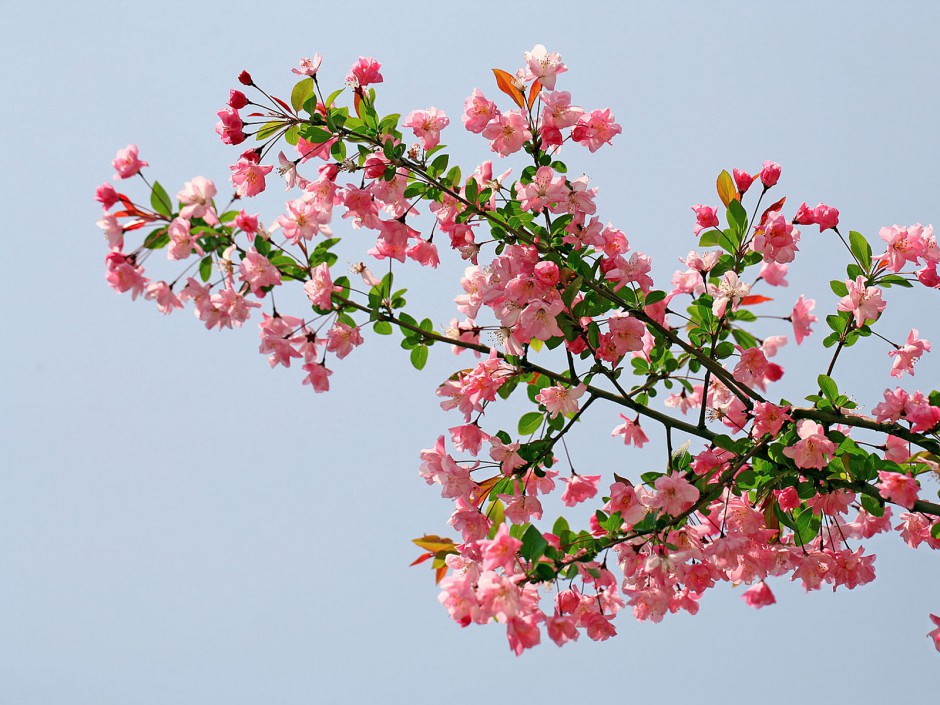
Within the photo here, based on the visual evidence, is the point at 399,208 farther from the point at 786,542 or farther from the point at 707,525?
the point at 786,542

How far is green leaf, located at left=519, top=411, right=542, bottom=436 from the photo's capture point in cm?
211

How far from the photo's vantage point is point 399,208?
7.11 ft

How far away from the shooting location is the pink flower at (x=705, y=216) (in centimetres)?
212

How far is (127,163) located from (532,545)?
119cm

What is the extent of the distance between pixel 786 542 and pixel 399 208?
1304mm

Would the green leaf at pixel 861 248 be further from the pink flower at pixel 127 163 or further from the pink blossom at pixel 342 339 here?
the pink flower at pixel 127 163

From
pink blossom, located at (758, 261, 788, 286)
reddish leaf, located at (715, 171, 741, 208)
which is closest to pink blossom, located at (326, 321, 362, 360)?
reddish leaf, located at (715, 171, 741, 208)

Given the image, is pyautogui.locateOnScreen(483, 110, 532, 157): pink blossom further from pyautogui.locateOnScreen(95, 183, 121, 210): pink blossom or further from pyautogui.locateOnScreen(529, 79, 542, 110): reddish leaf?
pyautogui.locateOnScreen(95, 183, 121, 210): pink blossom

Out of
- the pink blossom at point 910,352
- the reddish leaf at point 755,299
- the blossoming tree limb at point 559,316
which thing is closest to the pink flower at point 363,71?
the blossoming tree limb at point 559,316

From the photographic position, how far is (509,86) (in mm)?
2041

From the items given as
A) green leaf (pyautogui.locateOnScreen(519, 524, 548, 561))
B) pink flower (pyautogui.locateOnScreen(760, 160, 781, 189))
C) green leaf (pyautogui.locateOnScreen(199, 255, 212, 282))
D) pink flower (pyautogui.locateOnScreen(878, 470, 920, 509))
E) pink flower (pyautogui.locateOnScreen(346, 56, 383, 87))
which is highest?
pink flower (pyautogui.locateOnScreen(346, 56, 383, 87))

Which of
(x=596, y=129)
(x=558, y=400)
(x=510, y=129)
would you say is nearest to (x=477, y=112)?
(x=510, y=129)

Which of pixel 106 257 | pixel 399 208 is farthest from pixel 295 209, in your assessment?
pixel 106 257

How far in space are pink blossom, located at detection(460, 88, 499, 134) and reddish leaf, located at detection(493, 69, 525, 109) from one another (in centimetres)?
5
